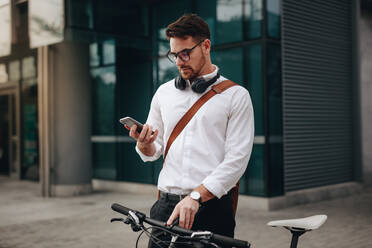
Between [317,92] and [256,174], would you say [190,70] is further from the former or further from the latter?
[317,92]

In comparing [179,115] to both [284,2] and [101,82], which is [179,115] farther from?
[101,82]

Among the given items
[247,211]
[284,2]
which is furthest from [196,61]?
[284,2]

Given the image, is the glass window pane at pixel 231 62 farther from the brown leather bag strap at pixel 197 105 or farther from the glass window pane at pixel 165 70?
the brown leather bag strap at pixel 197 105

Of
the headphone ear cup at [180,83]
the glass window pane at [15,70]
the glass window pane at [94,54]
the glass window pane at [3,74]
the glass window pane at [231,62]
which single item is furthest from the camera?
the glass window pane at [3,74]

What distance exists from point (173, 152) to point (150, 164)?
8.92m

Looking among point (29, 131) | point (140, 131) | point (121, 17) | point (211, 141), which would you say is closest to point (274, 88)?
point (121, 17)

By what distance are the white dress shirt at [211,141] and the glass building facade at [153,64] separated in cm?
653

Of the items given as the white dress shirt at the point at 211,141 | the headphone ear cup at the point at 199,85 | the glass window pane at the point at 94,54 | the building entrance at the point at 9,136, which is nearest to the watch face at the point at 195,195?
the white dress shirt at the point at 211,141

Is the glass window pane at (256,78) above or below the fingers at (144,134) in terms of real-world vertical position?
above

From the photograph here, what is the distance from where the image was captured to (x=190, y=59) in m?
2.22

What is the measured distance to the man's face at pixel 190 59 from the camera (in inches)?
85.9

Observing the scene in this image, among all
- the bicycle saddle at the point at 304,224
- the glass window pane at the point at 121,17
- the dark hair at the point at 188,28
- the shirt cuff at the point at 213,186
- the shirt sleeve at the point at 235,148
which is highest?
the glass window pane at the point at 121,17

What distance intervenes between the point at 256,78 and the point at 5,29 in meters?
6.58

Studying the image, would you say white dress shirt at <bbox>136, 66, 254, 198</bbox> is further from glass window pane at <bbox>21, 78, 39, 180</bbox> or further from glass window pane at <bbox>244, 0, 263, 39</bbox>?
glass window pane at <bbox>21, 78, 39, 180</bbox>
